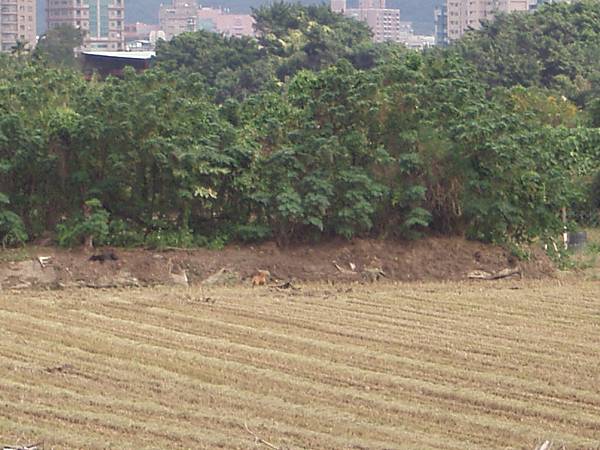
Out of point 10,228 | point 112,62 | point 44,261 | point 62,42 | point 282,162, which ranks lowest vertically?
point 62,42

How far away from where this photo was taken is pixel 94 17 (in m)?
171

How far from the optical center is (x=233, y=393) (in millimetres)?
15445

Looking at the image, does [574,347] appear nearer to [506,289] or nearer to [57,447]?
[506,289]

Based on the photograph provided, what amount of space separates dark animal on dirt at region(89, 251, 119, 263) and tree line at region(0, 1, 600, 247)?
0.38 meters

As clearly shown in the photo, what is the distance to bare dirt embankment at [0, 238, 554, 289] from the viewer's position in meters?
23.8

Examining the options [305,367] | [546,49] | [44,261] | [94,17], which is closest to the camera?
[305,367]

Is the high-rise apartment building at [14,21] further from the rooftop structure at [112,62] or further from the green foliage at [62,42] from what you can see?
the rooftop structure at [112,62]

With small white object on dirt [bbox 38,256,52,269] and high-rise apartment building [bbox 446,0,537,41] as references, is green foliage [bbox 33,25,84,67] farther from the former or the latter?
high-rise apartment building [bbox 446,0,537,41]

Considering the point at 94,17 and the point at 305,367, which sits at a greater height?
the point at 305,367

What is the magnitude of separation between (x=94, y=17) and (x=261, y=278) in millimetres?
150123

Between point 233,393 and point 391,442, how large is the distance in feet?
8.49

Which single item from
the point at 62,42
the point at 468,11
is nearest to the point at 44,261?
the point at 62,42

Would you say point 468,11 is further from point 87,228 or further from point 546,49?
point 87,228

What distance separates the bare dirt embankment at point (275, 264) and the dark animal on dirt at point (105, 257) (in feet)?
0.22
